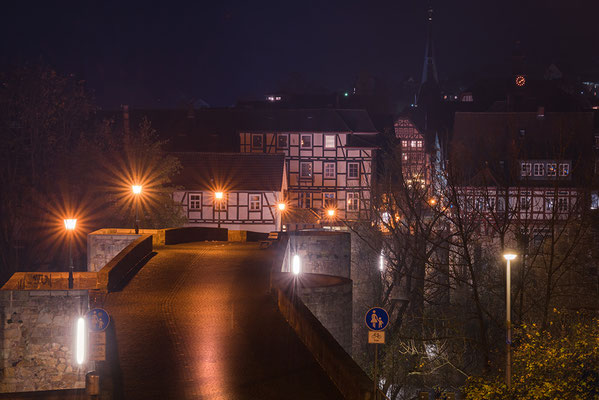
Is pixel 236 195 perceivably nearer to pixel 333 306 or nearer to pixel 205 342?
pixel 333 306

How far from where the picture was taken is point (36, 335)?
1761 cm

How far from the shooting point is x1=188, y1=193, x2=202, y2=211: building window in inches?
1779

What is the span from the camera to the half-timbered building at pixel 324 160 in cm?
5159

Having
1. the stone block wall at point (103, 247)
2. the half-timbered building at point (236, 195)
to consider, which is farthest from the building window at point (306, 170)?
the stone block wall at point (103, 247)

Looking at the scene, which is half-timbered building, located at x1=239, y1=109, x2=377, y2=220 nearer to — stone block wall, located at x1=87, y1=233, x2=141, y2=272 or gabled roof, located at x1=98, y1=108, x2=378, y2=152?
gabled roof, located at x1=98, y1=108, x2=378, y2=152

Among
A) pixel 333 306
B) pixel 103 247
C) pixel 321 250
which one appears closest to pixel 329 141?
pixel 321 250

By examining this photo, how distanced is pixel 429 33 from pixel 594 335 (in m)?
108

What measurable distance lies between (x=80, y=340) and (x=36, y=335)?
1.29m

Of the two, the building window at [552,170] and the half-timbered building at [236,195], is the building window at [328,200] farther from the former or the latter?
the building window at [552,170]

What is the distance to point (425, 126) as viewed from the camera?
7000 centimetres

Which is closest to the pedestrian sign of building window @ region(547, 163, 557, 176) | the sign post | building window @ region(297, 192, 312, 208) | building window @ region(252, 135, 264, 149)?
the sign post

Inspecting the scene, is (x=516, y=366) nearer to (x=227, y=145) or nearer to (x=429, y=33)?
(x=227, y=145)

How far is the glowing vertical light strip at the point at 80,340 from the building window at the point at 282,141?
118ft

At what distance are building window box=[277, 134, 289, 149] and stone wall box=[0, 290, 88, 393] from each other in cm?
3541
